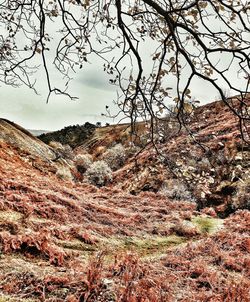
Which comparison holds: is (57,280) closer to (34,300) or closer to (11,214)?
(34,300)

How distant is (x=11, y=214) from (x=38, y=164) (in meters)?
11.8

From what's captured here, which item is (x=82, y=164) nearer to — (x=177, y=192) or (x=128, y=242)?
(x=177, y=192)

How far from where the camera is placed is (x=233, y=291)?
6.09m

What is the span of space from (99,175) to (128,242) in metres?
17.8

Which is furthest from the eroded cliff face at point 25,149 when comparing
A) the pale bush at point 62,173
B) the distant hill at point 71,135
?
the distant hill at point 71,135

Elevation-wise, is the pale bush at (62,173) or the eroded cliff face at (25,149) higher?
the eroded cliff face at (25,149)

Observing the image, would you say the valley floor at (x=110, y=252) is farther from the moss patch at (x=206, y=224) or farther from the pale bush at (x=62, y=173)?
the pale bush at (x=62, y=173)

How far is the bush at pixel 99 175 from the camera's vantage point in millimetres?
27844

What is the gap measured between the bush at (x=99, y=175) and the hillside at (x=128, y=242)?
25.1 ft

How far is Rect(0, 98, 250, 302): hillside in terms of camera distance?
475 centimetres

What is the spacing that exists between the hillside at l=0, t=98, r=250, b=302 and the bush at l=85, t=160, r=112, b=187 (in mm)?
7653

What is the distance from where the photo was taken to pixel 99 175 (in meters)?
28.0

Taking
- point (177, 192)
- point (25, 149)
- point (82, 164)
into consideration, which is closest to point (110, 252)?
point (177, 192)

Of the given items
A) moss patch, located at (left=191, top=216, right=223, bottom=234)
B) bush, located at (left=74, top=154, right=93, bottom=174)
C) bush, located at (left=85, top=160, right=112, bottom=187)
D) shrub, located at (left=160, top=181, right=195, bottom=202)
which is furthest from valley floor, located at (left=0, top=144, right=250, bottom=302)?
bush, located at (left=74, top=154, right=93, bottom=174)
